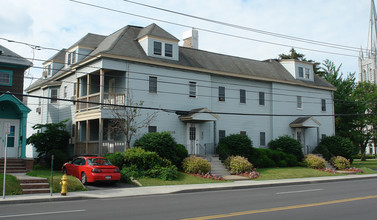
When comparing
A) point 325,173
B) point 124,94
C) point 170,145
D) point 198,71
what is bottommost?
point 325,173

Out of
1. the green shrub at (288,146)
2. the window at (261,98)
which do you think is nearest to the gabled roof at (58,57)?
the window at (261,98)

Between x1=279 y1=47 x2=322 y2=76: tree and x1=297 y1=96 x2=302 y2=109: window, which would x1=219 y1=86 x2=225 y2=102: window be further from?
x1=279 y1=47 x2=322 y2=76: tree

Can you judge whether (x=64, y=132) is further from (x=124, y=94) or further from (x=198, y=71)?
(x=198, y=71)

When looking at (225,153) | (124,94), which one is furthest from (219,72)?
(124,94)

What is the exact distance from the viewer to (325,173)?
28.1m

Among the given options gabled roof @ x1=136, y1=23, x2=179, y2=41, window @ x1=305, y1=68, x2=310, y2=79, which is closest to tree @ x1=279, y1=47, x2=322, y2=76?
window @ x1=305, y1=68, x2=310, y2=79

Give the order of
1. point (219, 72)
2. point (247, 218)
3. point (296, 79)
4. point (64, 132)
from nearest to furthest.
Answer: point (247, 218) < point (64, 132) < point (219, 72) < point (296, 79)

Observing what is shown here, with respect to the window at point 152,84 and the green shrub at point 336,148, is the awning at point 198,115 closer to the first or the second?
the window at point 152,84

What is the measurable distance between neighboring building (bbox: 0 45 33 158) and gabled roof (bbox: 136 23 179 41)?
826cm

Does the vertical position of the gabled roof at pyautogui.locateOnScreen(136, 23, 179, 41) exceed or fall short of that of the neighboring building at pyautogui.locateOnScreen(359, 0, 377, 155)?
it falls short

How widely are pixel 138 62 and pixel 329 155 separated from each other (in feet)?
64.1

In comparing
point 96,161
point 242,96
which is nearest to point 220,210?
point 96,161

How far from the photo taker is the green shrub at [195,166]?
2317 centimetres

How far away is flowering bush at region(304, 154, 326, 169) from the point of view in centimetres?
3019
